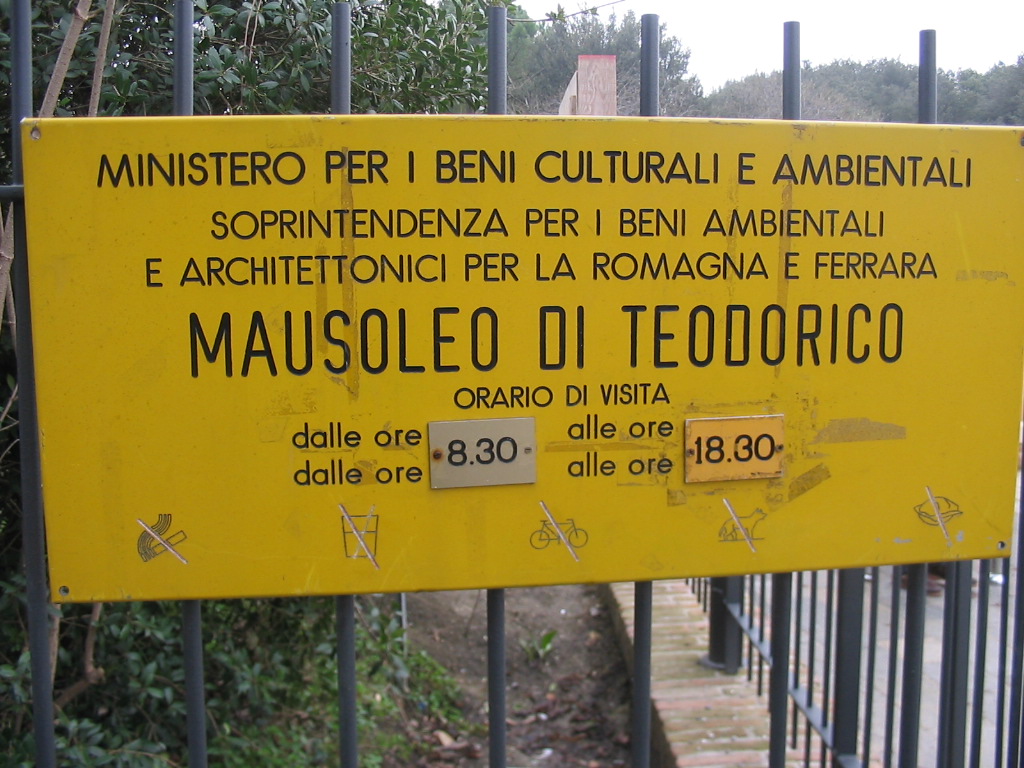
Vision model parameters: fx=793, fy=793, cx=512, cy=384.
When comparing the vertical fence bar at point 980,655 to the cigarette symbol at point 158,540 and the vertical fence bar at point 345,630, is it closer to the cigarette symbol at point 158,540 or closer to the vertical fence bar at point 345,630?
the vertical fence bar at point 345,630

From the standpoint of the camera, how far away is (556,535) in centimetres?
139

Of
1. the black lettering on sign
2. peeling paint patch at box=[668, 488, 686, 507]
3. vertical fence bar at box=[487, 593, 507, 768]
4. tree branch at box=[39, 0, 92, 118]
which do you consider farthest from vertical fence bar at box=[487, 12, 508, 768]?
tree branch at box=[39, 0, 92, 118]

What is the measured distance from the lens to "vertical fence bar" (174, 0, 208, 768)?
1334 mm

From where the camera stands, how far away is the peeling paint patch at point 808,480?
1440mm

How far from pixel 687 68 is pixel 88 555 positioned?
1538mm

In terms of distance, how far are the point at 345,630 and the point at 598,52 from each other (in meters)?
1.35

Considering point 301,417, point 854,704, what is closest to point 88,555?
point 301,417

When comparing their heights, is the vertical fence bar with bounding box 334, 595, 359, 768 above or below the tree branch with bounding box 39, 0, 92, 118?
below

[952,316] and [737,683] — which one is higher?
[952,316]

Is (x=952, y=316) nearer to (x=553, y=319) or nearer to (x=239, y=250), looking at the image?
(x=553, y=319)

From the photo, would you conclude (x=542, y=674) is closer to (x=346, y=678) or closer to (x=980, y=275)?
(x=346, y=678)

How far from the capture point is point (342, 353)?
1.34 meters

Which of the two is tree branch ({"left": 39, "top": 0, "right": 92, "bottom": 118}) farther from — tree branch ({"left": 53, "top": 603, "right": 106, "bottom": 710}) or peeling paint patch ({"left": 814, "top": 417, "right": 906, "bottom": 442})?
peeling paint patch ({"left": 814, "top": 417, "right": 906, "bottom": 442})

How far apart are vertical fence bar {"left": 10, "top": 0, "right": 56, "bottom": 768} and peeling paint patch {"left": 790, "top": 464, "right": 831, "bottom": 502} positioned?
1.32 meters
